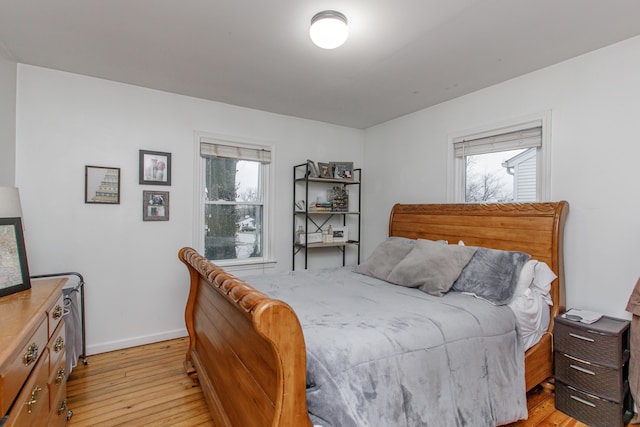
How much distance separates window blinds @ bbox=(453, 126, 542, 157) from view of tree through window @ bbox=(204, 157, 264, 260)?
2.23 metres

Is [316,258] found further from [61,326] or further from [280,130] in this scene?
[61,326]

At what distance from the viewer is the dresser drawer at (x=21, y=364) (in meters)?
1.00

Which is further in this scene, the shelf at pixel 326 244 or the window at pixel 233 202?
the shelf at pixel 326 244

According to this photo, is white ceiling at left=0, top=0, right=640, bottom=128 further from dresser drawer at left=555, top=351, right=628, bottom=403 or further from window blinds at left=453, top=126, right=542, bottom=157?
dresser drawer at left=555, top=351, right=628, bottom=403

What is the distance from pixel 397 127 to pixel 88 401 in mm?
3880

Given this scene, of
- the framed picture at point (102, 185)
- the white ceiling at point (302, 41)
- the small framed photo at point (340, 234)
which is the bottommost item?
the small framed photo at point (340, 234)

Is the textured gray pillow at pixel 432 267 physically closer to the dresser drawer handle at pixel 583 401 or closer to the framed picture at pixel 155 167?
the dresser drawer handle at pixel 583 401

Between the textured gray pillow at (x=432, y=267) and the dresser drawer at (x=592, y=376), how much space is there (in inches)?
32.3

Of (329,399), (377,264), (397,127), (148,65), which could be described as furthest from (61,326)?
(397,127)

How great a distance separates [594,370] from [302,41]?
9.26 ft

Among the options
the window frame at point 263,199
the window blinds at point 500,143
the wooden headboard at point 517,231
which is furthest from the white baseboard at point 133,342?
the window blinds at point 500,143

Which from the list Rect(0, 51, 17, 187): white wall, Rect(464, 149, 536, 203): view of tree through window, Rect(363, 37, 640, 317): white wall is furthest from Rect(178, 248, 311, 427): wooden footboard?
Rect(464, 149, 536, 203): view of tree through window

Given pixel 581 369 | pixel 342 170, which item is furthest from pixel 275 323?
pixel 342 170

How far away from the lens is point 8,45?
2297 millimetres
